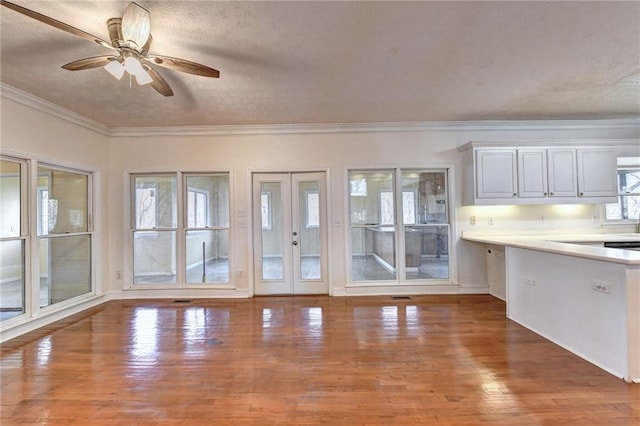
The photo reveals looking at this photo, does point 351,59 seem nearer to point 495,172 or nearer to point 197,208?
point 495,172

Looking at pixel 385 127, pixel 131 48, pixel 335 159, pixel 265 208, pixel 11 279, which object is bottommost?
pixel 11 279

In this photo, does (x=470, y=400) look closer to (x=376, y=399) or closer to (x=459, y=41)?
(x=376, y=399)

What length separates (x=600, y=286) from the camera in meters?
2.54

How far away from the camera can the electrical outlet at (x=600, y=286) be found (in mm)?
2484

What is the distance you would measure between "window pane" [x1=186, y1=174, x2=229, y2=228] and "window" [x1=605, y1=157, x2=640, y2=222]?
19.1 feet

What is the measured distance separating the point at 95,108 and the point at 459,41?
420 cm

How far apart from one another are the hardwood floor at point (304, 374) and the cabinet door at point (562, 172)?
204 cm

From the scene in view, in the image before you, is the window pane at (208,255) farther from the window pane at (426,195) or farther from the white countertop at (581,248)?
the white countertop at (581,248)

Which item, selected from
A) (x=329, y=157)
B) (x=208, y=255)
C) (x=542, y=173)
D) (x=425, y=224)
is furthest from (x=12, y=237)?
(x=542, y=173)

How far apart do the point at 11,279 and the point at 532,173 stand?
656cm

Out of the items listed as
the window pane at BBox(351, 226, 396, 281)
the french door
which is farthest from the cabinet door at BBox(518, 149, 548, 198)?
the french door

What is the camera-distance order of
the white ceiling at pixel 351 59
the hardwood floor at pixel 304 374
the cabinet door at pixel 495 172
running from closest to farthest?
the hardwood floor at pixel 304 374 → the white ceiling at pixel 351 59 → the cabinet door at pixel 495 172

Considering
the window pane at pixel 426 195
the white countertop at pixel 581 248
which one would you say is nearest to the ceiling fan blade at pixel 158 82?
the window pane at pixel 426 195

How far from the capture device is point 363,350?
2932 mm
